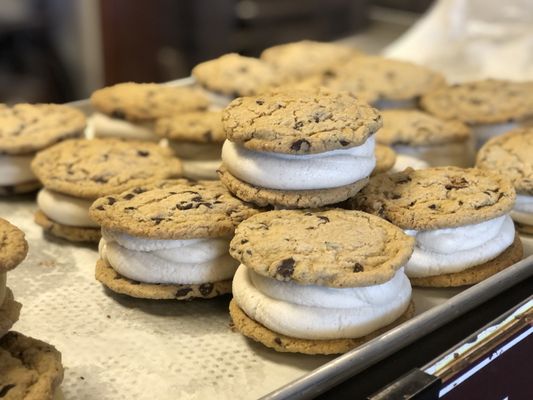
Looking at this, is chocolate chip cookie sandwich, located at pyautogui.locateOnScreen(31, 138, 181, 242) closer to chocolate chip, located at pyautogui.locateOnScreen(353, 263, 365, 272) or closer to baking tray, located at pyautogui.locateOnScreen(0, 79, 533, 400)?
baking tray, located at pyautogui.locateOnScreen(0, 79, 533, 400)

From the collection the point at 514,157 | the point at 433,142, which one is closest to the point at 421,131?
the point at 433,142

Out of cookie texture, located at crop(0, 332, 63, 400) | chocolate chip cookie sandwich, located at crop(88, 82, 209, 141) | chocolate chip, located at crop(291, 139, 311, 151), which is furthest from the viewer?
chocolate chip cookie sandwich, located at crop(88, 82, 209, 141)

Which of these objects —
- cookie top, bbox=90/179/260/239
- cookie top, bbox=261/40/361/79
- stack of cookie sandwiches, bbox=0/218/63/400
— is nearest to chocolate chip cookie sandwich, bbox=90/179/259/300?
cookie top, bbox=90/179/260/239

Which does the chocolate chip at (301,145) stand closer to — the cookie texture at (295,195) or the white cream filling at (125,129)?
the cookie texture at (295,195)

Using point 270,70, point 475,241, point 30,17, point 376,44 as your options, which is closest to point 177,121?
point 270,70

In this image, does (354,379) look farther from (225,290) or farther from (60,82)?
(60,82)
